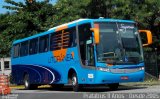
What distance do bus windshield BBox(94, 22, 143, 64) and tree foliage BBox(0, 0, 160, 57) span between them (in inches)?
481

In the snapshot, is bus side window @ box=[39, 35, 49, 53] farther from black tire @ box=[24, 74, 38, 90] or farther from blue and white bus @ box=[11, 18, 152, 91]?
black tire @ box=[24, 74, 38, 90]

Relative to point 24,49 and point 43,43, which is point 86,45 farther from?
point 24,49

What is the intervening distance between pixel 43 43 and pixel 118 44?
678 cm

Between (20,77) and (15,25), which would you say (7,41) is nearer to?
(15,25)

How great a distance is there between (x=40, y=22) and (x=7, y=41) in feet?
10.9

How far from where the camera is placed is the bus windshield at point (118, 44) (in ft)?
65.6

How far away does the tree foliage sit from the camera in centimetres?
3345

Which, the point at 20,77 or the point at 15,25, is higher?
the point at 15,25

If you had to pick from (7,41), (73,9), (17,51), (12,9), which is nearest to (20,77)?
(17,51)

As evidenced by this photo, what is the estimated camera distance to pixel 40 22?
130 ft

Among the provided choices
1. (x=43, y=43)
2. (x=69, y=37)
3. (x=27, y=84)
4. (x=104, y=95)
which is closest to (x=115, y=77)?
(x=104, y=95)

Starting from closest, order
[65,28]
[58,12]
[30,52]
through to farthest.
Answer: [65,28] < [30,52] < [58,12]

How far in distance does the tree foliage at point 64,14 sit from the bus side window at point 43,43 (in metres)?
7.78

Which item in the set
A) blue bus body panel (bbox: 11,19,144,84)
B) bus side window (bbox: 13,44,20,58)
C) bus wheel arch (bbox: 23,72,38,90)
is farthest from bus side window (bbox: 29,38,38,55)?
bus side window (bbox: 13,44,20,58)
